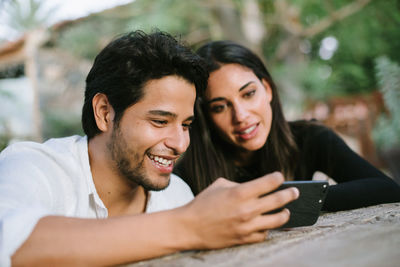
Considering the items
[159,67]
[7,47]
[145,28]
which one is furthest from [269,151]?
[7,47]

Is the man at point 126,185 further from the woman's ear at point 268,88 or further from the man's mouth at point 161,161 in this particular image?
the woman's ear at point 268,88

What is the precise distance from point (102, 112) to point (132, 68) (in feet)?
0.99

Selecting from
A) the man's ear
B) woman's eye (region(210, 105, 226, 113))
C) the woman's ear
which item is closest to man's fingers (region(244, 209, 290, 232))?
the man's ear

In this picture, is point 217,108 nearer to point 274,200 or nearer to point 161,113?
point 161,113

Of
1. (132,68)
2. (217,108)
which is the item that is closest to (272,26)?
(217,108)

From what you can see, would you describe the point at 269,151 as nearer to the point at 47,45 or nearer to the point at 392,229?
the point at 392,229

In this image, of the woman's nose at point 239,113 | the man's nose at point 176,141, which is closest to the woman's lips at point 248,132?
the woman's nose at point 239,113

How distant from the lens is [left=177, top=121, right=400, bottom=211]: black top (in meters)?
1.97

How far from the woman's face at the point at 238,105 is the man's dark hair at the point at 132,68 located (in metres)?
0.46

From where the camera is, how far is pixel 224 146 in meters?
3.07

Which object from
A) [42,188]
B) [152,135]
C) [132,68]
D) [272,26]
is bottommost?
[42,188]

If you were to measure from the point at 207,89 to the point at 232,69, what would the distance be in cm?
25

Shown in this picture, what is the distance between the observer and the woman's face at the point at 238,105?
258cm

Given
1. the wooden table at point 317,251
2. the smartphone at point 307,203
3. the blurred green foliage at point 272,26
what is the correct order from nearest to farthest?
1. the wooden table at point 317,251
2. the smartphone at point 307,203
3. the blurred green foliage at point 272,26
